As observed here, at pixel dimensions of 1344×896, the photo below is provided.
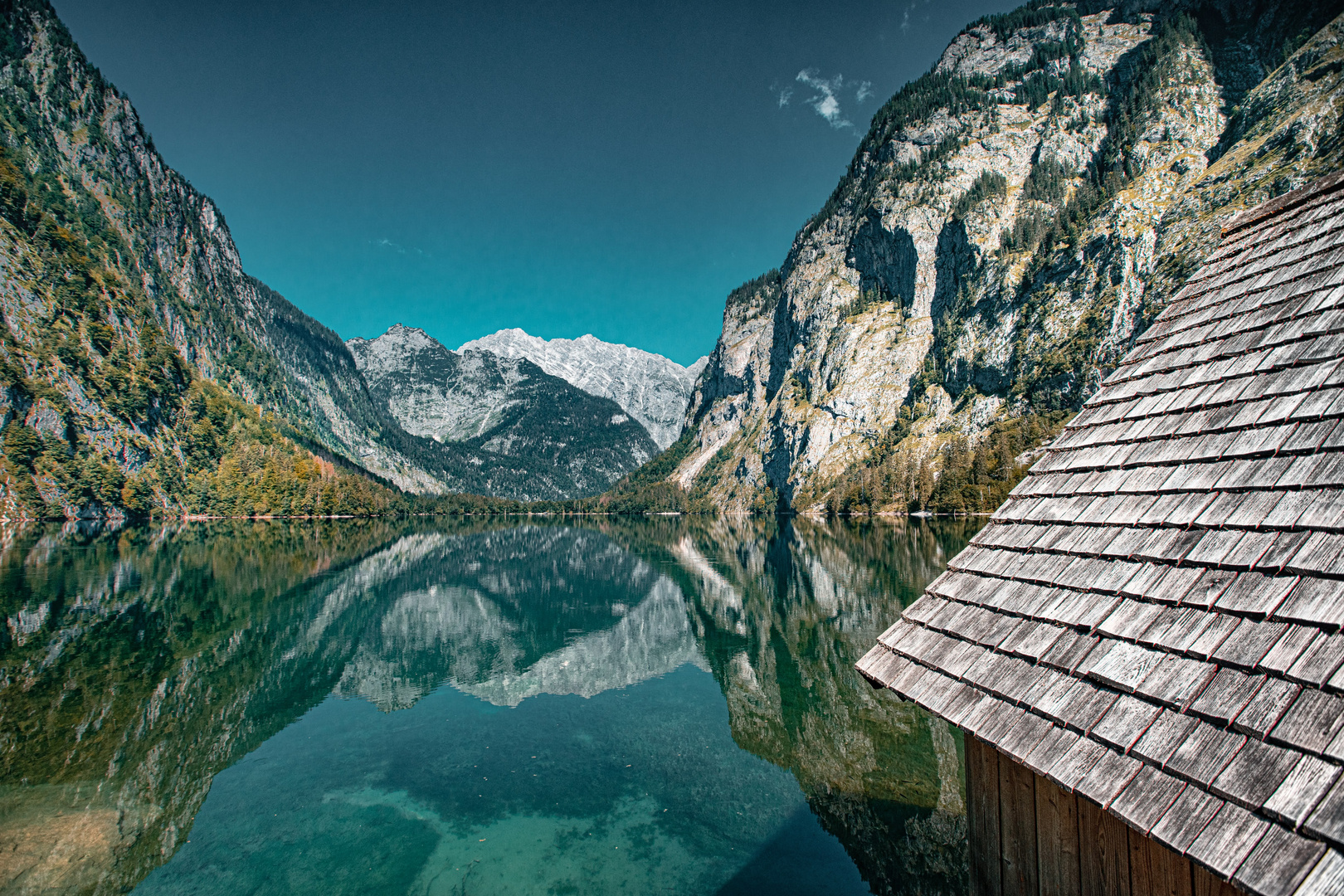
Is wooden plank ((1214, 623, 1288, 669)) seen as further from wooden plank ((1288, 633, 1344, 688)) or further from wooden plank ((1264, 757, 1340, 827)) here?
wooden plank ((1264, 757, 1340, 827))

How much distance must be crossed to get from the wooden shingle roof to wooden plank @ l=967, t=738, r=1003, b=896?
1.05m

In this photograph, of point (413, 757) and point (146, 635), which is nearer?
point (413, 757)

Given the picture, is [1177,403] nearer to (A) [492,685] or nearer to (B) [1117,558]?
(B) [1117,558]

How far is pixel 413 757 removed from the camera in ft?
64.7

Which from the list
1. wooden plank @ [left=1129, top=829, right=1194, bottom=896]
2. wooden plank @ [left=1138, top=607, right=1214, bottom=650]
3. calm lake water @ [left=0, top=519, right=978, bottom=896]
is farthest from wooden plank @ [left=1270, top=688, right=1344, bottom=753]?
calm lake water @ [left=0, top=519, right=978, bottom=896]

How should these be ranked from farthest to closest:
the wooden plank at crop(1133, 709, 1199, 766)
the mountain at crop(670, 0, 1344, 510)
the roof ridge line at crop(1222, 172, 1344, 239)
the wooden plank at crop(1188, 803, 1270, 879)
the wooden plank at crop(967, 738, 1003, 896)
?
the mountain at crop(670, 0, 1344, 510) → the roof ridge line at crop(1222, 172, 1344, 239) → the wooden plank at crop(967, 738, 1003, 896) → the wooden plank at crop(1133, 709, 1199, 766) → the wooden plank at crop(1188, 803, 1270, 879)

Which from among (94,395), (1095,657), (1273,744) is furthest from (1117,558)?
(94,395)

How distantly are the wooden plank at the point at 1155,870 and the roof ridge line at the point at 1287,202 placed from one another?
23.5ft

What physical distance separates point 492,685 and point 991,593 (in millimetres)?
26832

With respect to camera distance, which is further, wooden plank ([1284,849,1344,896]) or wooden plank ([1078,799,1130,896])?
wooden plank ([1078,799,1130,896])

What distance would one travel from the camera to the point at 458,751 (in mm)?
20281

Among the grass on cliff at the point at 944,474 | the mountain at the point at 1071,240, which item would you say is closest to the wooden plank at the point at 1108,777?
the grass on cliff at the point at 944,474

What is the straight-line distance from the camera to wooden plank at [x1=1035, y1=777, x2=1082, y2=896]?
4.84 meters

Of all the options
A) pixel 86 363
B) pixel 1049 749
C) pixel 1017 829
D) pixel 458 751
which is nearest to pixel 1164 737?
pixel 1049 749
